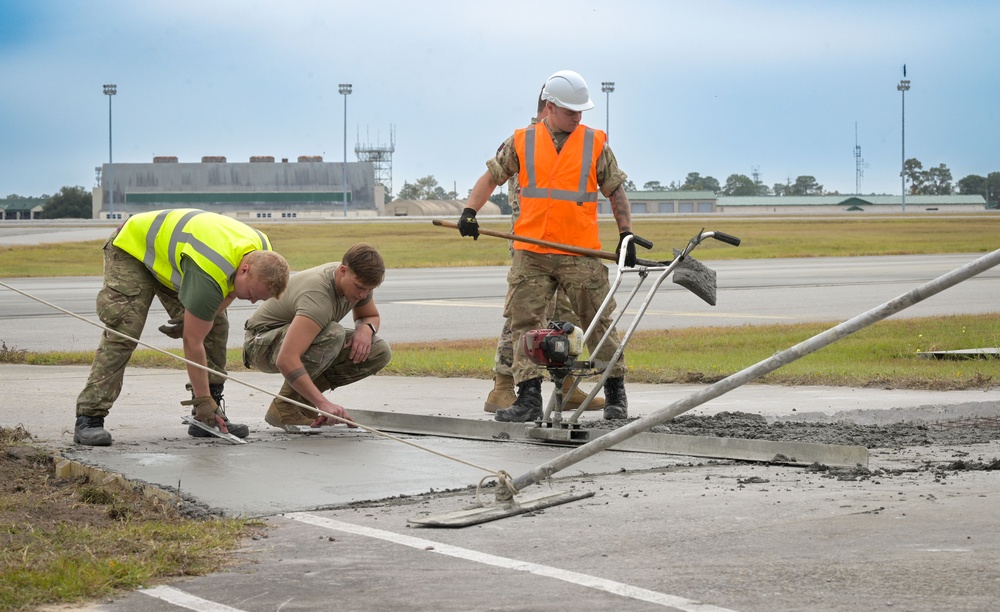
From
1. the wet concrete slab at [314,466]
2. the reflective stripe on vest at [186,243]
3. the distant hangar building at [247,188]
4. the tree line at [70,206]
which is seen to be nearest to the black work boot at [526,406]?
the wet concrete slab at [314,466]

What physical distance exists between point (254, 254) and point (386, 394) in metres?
3.25

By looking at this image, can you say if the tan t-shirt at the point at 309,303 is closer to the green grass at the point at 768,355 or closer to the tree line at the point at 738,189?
the green grass at the point at 768,355

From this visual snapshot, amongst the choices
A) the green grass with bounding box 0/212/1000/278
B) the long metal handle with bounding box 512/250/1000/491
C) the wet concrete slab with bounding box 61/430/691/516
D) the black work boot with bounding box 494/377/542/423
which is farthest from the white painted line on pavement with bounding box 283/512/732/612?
the green grass with bounding box 0/212/1000/278

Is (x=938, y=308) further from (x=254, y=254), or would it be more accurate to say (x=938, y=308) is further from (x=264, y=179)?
(x=264, y=179)

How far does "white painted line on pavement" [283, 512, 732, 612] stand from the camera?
393cm

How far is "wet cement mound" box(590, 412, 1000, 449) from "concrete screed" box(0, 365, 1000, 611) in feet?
0.72

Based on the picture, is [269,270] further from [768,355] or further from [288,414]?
[768,355]

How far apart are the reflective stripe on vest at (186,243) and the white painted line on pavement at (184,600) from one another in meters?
2.93

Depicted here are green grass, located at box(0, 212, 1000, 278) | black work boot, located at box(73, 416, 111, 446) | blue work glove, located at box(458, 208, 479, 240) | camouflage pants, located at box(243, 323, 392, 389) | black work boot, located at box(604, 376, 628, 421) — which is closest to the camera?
black work boot, located at box(73, 416, 111, 446)

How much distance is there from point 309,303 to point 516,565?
10.9ft

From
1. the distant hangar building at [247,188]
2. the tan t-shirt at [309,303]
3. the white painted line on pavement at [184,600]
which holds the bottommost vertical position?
the white painted line on pavement at [184,600]

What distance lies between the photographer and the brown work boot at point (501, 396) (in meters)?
8.84

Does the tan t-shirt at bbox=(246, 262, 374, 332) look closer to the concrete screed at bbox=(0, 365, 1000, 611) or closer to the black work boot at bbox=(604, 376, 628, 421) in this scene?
the concrete screed at bbox=(0, 365, 1000, 611)

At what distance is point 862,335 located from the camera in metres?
14.3
